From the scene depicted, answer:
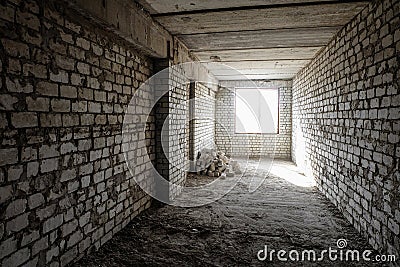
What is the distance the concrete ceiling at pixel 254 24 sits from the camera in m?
3.36

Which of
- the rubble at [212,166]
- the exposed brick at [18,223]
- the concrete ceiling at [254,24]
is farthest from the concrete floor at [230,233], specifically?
the concrete ceiling at [254,24]

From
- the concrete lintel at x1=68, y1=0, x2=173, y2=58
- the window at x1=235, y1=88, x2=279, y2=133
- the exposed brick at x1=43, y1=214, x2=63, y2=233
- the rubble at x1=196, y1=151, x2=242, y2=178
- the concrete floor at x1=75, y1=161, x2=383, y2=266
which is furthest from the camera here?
the window at x1=235, y1=88, x2=279, y2=133

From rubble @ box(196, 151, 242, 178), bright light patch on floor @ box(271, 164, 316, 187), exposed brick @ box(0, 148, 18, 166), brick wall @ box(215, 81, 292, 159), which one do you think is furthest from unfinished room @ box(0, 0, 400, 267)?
brick wall @ box(215, 81, 292, 159)

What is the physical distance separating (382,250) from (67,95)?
3.37 meters

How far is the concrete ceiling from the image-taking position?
336cm

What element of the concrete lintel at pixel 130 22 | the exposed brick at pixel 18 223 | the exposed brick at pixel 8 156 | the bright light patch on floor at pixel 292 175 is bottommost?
the bright light patch on floor at pixel 292 175

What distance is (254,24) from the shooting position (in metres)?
3.98

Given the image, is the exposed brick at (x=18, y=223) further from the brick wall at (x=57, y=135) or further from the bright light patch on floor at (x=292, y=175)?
the bright light patch on floor at (x=292, y=175)

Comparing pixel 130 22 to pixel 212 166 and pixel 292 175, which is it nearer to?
pixel 212 166

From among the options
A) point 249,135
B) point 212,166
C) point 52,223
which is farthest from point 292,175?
point 52,223

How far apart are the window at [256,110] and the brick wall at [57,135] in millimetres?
7510

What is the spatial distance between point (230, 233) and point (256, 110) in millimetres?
7974

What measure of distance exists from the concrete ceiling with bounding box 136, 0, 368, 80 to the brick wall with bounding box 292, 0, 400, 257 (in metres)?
0.31

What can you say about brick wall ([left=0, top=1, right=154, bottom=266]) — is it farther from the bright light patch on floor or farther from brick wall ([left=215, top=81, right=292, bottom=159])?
brick wall ([left=215, top=81, right=292, bottom=159])
